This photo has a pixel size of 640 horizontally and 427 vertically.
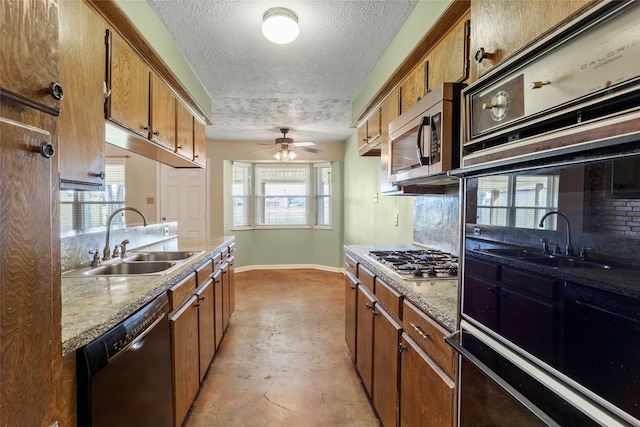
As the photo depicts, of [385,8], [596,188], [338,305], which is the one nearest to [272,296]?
[338,305]

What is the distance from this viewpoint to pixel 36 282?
0.65 metres

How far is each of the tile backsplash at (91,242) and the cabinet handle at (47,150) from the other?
3.32 ft

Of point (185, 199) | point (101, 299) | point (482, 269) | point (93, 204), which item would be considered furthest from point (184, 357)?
point (185, 199)

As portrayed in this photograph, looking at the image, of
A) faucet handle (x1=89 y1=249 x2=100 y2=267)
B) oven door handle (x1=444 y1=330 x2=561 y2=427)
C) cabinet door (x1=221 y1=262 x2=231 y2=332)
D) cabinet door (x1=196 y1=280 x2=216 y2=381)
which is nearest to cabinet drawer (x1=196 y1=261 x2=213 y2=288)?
cabinet door (x1=196 y1=280 x2=216 y2=381)

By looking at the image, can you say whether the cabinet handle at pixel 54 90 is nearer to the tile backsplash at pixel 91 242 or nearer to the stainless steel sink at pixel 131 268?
the tile backsplash at pixel 91 242

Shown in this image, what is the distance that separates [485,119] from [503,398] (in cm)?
74

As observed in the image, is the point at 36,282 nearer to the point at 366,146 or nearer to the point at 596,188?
the point at 596,188

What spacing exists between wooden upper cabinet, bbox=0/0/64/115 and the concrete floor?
1.98 m

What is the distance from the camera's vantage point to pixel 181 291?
1761 millimetres

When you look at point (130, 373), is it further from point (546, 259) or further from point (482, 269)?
point (546, 259)

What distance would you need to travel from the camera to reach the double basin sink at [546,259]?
0.60 m

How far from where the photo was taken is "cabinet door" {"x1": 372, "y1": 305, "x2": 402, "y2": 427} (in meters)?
1.54

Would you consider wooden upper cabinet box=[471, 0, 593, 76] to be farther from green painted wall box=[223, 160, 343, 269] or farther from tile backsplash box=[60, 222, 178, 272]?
green painted wall box=[223, 160, 343, 269]

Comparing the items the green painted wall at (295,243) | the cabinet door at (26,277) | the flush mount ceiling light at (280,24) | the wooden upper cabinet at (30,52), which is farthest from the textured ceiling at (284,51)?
the green painted wall at (295,243)
